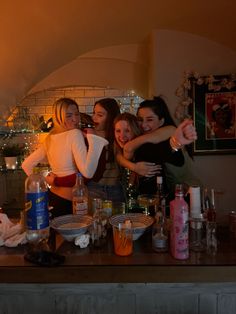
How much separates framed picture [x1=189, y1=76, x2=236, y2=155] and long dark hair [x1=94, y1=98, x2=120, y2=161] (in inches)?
23.8

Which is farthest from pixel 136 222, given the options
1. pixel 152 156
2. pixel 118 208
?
pixel 152 156

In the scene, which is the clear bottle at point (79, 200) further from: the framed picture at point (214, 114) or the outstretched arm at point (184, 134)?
the framed picture at point (214, 114)

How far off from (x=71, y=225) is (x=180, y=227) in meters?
0.49

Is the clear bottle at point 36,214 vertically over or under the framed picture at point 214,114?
under

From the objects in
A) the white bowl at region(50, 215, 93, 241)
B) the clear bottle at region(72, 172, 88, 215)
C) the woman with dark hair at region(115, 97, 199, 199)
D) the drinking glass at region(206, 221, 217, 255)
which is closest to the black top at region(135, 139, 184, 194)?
the woman with dark hair at region(115, 97, 199, 199)

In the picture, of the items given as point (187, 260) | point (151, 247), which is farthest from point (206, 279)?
point (151, 247)

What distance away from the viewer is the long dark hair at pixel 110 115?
1668 millimetres

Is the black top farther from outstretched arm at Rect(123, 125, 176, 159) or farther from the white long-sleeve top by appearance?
the white long-sleeve top

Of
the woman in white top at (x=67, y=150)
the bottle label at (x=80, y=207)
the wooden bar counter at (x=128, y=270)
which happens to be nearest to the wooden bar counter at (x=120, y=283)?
the wooden bar counter at (x=128, y=270)

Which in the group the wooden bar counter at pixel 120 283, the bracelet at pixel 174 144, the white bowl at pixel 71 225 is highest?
the bracelet at pixel 174 144

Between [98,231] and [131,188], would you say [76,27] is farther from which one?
[98,231]

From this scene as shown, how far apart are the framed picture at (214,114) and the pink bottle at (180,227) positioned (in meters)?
1.14

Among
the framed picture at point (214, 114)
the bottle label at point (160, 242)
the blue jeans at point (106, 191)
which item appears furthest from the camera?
the framed picture at point (214, 114)

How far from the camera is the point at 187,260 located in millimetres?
989
